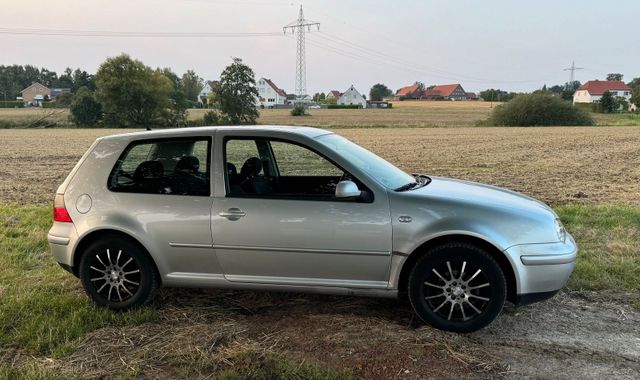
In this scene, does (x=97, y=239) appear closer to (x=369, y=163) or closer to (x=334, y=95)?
(x=369, y=163)

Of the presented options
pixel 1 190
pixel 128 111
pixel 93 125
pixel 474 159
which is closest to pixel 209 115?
pixel 128 111

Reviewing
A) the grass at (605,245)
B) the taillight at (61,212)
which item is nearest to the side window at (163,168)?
the taillight at (61,212)

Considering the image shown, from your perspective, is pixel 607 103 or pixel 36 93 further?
pixel 36 93

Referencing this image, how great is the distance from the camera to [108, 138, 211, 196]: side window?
419 centimetres

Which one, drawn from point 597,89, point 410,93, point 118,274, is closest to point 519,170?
point 118,274

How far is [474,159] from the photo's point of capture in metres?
20.1

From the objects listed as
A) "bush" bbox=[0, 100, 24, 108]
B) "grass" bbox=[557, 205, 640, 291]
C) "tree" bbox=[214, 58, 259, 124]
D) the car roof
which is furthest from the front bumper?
"bush" bbox=[0, 100, 24, 108]

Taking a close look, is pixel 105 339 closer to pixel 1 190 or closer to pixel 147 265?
pixel 147 265

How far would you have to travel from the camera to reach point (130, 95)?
66.1 m

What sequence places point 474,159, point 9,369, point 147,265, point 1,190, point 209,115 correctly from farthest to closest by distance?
point 209,115 → point 474,159 → point 1,190 → point 147,265 → point 9,369

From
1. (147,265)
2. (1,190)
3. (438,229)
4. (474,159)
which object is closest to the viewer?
(438,229)

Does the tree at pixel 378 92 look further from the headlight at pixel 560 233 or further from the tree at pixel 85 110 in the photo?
the headlight at pixel 560 233

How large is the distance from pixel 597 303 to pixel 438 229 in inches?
73.1

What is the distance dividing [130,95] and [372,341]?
227ft
